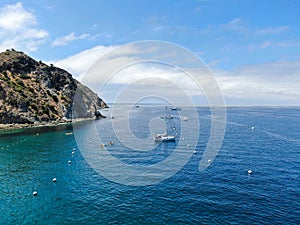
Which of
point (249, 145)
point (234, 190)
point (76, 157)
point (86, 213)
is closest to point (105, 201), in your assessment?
point (86, 213)

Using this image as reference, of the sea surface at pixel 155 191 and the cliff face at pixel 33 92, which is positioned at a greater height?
the cliff face at pixel 33 92

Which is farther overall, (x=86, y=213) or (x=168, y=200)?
(x=168, y=200)

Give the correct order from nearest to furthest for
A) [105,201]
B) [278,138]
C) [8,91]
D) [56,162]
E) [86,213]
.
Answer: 1. [86,213]
2. [105,201]
3. [56,162]
4. [278,138]
5. [8,91]

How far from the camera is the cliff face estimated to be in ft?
406

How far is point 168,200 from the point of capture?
39.0m

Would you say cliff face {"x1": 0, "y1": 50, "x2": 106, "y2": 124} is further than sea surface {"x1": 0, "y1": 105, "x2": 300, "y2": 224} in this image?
Yes

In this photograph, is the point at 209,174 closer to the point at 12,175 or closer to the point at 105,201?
the point at 105,201

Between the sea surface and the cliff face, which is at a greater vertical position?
the cliff face

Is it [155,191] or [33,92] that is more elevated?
[33,92]

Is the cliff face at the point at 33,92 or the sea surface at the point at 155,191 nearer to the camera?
the sea surface at the point at 155,191

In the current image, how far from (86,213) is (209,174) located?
2911 cm

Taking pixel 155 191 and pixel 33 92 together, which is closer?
pixel 155 191

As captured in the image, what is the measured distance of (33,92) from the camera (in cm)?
14700

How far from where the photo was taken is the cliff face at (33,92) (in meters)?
124
